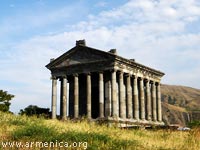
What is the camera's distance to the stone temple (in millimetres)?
44469

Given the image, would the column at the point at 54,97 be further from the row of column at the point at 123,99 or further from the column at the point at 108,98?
the column at the point at 108,98

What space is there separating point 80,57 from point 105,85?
17.3 ft

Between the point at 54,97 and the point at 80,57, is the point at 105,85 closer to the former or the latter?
the point at 80,57

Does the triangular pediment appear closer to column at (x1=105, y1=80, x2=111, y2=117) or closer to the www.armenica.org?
column at (x1=105, y1=80, x2=111, y2=117)

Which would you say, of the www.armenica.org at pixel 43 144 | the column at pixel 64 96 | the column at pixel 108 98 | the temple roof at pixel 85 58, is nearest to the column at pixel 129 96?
the temple roof at pixel 85 58

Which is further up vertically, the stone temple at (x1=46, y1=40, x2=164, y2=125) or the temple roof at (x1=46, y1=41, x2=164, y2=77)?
the temple roof at (x1=46, y1=41, x2=164, y2=77)

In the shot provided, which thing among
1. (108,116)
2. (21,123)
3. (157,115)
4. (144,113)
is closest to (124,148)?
(21,123)

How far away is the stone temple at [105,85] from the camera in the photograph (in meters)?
44.5

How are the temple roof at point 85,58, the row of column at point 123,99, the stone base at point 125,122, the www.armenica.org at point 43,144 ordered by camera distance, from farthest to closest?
the temple roof at point 85,58
the row of column at point 123,99
the stone base at point 125,122
the www.armenica.org at point 43,144

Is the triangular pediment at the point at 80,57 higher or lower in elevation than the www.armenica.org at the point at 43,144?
higher

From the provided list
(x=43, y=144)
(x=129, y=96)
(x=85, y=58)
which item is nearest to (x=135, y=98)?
(x=129, y=96)

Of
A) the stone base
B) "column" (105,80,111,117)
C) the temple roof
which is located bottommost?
the stone base

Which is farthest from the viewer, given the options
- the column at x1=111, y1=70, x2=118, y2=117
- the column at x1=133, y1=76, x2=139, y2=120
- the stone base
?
the column at x1=133, y1=76, x2=139, y2=120

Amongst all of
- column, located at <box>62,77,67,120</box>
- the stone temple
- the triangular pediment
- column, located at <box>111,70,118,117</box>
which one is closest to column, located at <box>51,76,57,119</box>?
the stone temple
